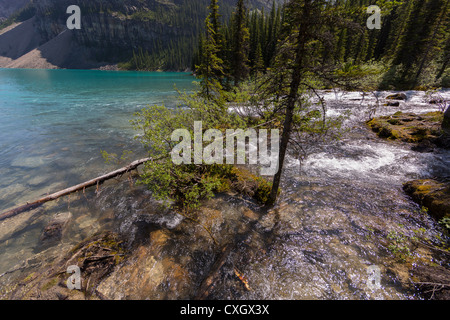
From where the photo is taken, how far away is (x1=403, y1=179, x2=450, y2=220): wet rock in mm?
7496

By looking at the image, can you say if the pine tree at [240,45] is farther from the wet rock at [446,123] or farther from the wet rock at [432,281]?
the wet rock at [432,281]

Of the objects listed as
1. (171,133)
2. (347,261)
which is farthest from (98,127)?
(347,261)

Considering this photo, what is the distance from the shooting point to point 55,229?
826 centimetres

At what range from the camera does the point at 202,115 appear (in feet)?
36.1

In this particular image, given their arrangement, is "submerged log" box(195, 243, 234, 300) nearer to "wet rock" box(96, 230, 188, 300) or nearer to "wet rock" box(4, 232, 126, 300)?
"wet rock" box(96, 230, 188, 300)

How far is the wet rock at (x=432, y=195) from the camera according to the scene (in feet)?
24.6

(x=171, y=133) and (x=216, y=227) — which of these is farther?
(x=171, y=133)

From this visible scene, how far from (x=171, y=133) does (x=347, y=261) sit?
9.13 m

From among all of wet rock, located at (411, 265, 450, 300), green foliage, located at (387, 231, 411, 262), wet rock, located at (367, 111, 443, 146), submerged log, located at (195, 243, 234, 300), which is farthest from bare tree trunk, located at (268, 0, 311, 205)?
wet rock, located at (367, 111, 443, 146)

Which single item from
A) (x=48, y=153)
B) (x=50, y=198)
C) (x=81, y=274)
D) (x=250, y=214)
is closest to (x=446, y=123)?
(x=250, y=214)

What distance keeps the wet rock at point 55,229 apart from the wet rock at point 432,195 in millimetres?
15963

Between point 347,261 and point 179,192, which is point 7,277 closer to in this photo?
point 179,192

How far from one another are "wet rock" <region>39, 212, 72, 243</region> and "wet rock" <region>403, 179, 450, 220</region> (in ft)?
52.4

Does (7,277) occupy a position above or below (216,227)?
below
